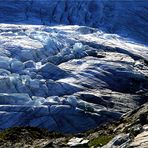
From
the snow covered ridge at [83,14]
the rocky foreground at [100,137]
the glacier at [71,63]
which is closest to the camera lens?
the rocky foreground at [100,137]

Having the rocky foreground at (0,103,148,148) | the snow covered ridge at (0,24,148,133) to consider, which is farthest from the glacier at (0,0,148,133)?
the rocky foreground at (0,103,148,148)

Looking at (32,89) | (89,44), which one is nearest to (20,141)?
(32,89)

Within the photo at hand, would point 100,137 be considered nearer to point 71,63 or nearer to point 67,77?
point 67,77

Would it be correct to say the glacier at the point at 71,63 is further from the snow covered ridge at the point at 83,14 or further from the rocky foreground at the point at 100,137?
the rocky foreground at the point at 100,137

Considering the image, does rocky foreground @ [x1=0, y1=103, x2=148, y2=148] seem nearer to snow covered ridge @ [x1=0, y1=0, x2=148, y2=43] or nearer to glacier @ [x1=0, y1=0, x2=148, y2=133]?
glacier @ [x1=0, y1=0, x2=148, y2=133]

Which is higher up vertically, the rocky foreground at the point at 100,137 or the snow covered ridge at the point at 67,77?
the rocky foreground at the point at 100,137

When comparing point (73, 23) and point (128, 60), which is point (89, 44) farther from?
point (73, 23)

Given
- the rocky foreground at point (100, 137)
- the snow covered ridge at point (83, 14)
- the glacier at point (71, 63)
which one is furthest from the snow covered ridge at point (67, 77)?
the rocky foreground at point (100, 137)
